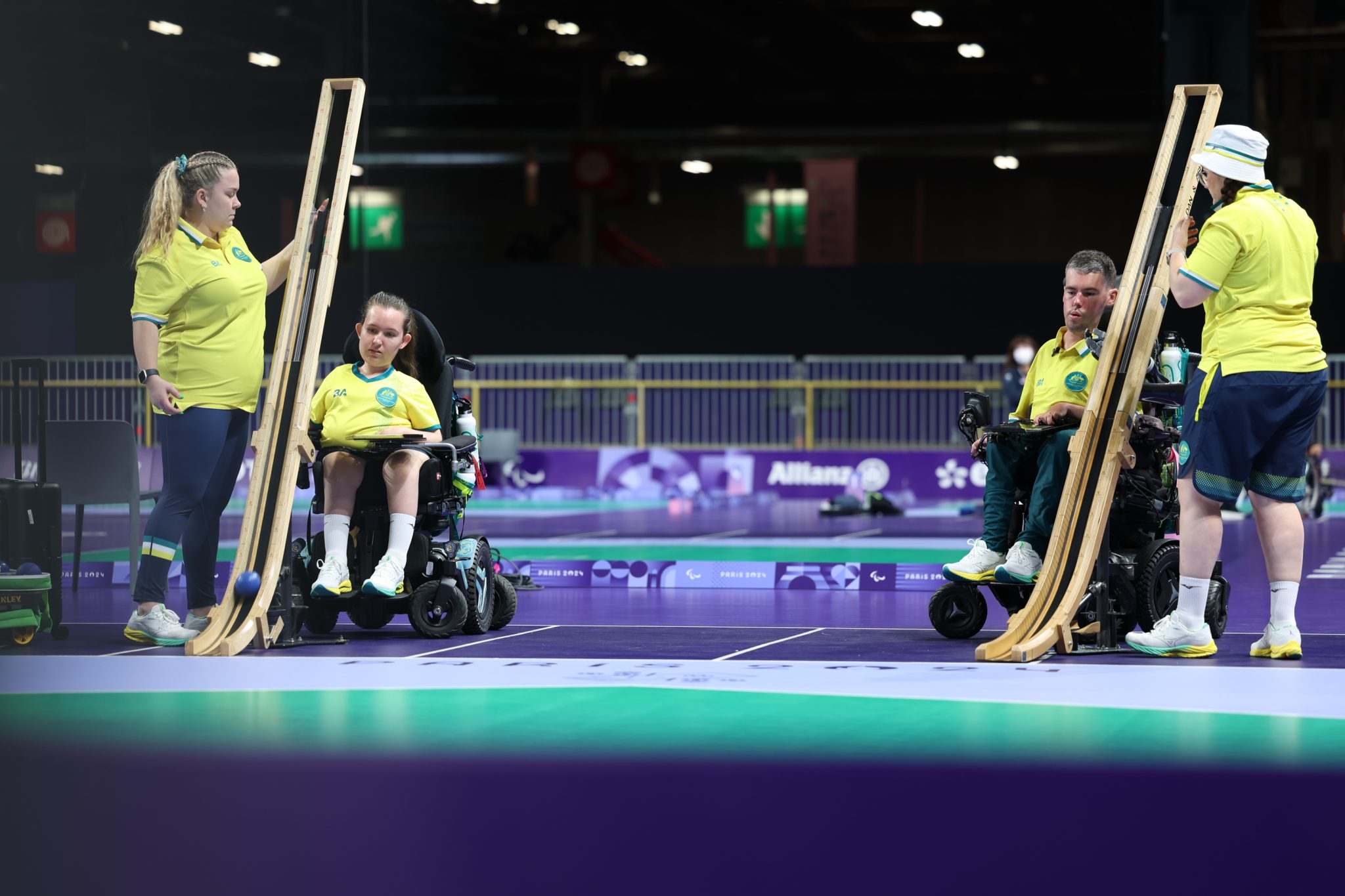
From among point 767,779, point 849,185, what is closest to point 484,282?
point 849,185

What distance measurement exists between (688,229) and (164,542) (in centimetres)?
2592

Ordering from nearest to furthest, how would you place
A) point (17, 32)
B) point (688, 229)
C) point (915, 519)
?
1. point (17, 32)
2. point (915, 519)
3. point (688, 229)

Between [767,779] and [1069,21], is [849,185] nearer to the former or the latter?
[1069,21]

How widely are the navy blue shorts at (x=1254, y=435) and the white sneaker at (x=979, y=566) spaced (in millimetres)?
849

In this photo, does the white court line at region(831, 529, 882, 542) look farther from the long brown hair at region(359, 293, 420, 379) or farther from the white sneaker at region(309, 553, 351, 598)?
the white sneaker at region(309, 553, 351, 598)

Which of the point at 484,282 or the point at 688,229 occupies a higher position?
the point at 688,229

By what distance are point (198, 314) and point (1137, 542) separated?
3.29 metres

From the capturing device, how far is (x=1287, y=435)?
5363 mm

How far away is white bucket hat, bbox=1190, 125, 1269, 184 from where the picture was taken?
5305 millimetres

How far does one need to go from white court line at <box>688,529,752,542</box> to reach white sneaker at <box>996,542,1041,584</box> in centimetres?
572

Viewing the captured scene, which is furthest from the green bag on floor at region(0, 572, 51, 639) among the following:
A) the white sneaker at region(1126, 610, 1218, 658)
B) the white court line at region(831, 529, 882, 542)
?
the white court line at region(831, 529, 882, 542)

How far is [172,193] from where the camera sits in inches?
233

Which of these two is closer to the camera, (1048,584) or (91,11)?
(1048,584)

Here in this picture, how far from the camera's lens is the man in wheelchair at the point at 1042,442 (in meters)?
5.94
